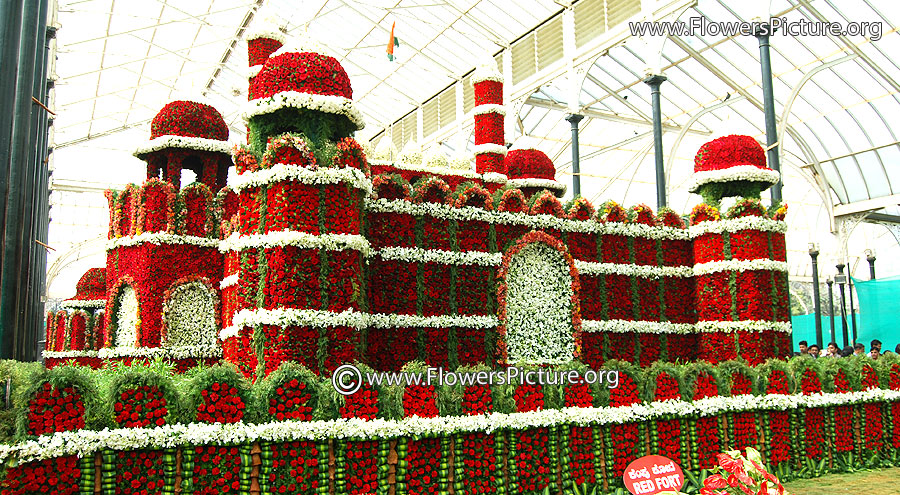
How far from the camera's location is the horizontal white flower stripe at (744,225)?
44.3 feet

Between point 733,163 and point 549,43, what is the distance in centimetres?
1195

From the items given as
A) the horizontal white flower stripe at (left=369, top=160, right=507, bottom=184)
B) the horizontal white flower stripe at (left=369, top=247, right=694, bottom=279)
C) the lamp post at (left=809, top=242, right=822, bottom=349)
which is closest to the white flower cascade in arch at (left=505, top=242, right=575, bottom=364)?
the horizontal white flower stripe at (left=369, top=247, right=694, bottom=279)

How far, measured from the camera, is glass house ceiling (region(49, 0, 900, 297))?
2339 cm

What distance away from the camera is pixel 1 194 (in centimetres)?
861

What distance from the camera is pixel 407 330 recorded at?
443 inches

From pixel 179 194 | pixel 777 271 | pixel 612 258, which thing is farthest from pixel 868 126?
pixel 179 194

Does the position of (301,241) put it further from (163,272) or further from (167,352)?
(167,352)

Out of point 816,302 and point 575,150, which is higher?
point 575,150

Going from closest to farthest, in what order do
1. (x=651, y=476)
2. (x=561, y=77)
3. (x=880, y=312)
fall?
(x=651, y=476) < (x=880, y=312) < (x=561, y=77)

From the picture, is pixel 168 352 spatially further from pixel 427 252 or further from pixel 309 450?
pixel 309 450

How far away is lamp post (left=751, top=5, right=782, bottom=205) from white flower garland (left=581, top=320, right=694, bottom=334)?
3.57m

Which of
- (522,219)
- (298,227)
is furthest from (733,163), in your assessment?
(298,227)

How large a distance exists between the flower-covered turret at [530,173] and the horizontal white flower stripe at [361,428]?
321 inches

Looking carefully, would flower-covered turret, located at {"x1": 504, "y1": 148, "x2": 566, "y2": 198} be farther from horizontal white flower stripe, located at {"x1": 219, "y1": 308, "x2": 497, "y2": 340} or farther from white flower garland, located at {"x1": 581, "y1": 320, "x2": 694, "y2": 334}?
horizontal white flower stripe, located at {"x1": 219, "y1": 308, "x2": 497, "y2": 340}
